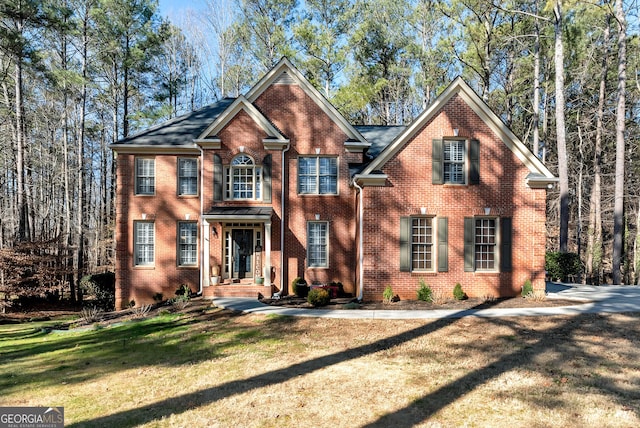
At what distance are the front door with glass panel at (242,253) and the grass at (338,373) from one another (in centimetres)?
434

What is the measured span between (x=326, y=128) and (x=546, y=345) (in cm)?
1144

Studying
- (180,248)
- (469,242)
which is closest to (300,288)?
(180,248)

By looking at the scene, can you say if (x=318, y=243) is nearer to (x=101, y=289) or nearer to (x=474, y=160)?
(x=474, y=160)

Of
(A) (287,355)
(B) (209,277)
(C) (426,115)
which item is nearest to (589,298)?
(C) (426,115)

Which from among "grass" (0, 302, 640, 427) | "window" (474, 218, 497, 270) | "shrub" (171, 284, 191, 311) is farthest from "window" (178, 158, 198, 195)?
"window" (474, 218, 497, 270)

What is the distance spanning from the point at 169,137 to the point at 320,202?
7.60 m

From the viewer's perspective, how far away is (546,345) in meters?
8.69

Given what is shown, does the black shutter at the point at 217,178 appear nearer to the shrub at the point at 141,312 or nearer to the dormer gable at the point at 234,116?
the dormer gable at the point at 234,116

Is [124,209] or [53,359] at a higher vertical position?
[124,209]

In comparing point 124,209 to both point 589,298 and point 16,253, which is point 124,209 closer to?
point 16,253

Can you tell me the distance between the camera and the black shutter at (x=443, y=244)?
1367 cm

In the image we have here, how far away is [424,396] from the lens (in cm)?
618

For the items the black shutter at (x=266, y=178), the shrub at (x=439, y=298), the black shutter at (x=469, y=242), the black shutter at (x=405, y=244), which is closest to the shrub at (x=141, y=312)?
the black shutter at (x=266, y=178)

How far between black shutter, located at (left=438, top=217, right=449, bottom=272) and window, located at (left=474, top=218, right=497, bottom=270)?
1.20m
